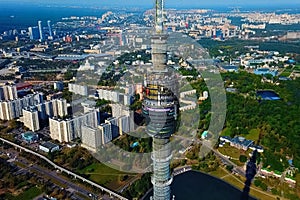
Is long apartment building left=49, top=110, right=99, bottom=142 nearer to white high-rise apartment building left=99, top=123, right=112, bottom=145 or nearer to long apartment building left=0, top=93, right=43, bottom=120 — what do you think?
white high-rise apartment building left=99, top=123, right=112, bottom=145

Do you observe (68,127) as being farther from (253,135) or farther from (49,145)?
(253,135)

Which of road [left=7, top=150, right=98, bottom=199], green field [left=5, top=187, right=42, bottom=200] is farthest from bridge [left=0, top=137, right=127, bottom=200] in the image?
green field [left=5, top=187, right=42, bottom=200]

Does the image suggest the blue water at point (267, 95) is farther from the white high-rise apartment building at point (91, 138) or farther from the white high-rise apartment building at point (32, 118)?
the white high-rise apartment building at point (32, 118)

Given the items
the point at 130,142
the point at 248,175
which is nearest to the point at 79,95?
the point at 130,142

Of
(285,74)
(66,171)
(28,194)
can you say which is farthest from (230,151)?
(285,74)

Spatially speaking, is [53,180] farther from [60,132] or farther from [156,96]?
[156,96]

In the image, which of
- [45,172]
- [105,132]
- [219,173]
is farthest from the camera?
[105,132]
